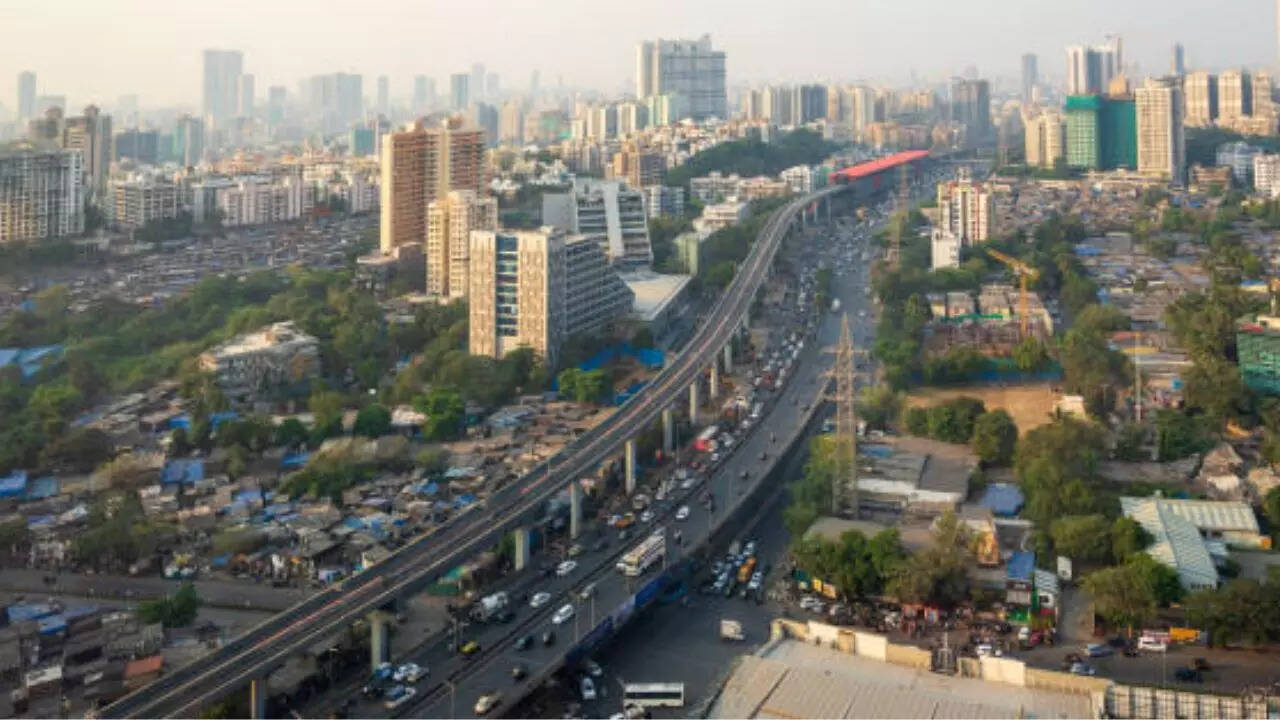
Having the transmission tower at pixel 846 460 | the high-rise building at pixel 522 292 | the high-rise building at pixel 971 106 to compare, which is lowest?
the transmission tower at pixel 846 460

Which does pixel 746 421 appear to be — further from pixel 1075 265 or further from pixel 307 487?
pixel 1075 265

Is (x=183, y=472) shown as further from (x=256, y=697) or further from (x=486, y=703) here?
(x=486, y=703)

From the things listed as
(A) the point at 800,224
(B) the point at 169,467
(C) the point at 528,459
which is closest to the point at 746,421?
(C) the point at 528,459

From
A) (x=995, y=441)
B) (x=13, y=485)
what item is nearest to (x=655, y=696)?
(x=995, y=441)

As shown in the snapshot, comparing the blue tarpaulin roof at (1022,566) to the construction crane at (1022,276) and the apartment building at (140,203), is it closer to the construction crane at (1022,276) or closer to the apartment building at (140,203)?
the construction crane at (1022,276)

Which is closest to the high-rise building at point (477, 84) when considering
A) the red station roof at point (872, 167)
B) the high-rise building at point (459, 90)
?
the high-rise building at point (459, 90)

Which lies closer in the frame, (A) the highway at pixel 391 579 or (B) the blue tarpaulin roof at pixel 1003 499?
(A) the highway at pixel 391 579
